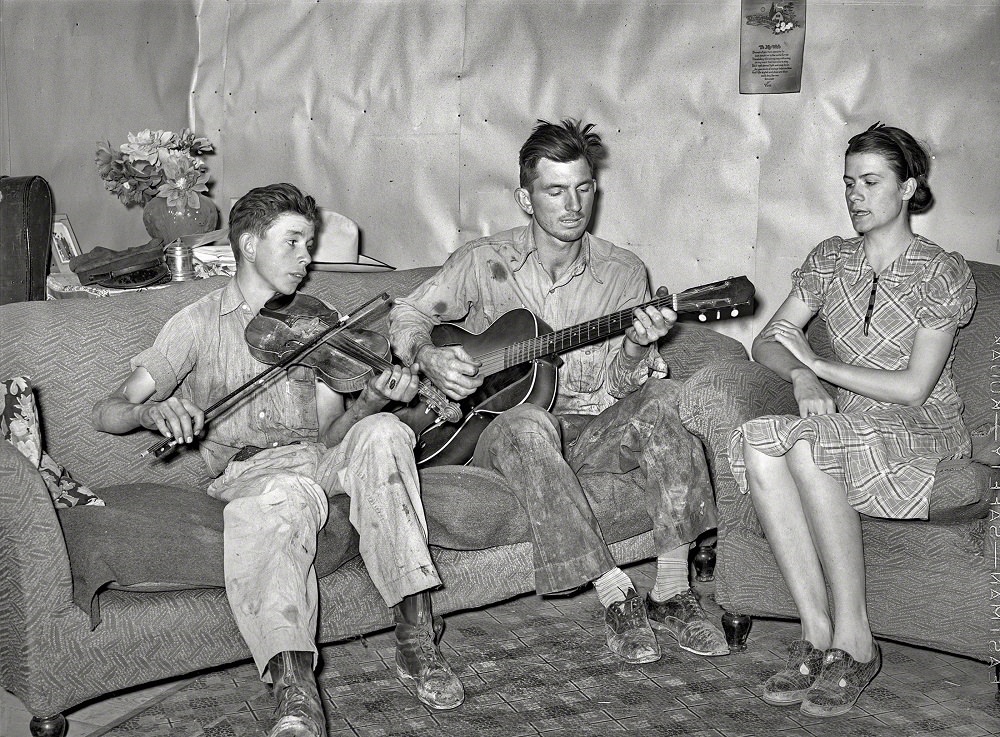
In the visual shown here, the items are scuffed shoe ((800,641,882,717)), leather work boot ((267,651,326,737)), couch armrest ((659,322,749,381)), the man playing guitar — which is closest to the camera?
leather work boot ((267,651,326,737))

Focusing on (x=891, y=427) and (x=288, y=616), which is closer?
(x=288, y=616)

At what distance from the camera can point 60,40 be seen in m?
3.89

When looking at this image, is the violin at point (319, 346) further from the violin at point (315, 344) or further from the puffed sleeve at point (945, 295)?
the puffed sleeve at point (945, 295)

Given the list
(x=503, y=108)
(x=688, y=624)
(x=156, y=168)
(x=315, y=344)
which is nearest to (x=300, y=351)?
(x=315, y=344)

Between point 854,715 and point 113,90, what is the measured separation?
331cm

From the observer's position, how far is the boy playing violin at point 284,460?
7.18 feet

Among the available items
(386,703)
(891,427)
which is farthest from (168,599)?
(891,427)

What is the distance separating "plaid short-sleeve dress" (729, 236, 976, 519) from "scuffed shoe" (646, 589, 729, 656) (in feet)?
1.10

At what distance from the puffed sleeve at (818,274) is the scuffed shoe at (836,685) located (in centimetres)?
96

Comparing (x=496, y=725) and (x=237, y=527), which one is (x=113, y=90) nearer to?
(x=237, y=527)

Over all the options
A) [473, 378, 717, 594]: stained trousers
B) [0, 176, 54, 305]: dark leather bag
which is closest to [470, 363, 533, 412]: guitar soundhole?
[473, 378, 717, 594]: stained trousers

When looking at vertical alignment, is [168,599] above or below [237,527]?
below

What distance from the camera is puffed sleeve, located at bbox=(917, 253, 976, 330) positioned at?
8.54 ft

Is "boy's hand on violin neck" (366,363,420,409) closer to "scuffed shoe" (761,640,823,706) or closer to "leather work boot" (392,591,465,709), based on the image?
"leather work boot" (392,591,465,709)
